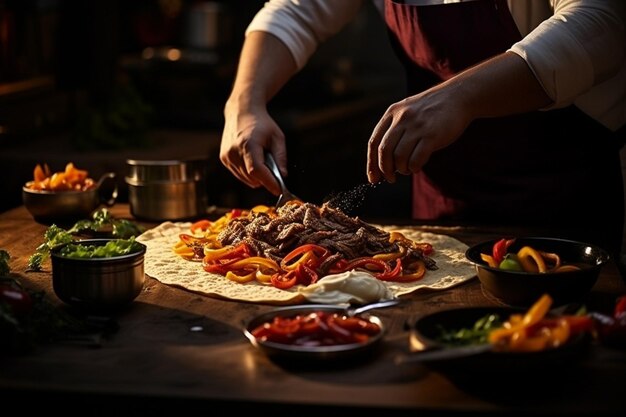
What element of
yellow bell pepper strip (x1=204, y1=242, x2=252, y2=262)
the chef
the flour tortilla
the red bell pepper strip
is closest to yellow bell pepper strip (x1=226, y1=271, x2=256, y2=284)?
the flour tortilla

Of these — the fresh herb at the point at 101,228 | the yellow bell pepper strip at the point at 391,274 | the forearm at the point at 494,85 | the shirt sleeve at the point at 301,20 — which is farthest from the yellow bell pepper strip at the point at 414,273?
the shirt sleeve at the point at 301,20

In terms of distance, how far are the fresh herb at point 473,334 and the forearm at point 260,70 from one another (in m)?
1.70

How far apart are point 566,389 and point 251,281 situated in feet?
3.65

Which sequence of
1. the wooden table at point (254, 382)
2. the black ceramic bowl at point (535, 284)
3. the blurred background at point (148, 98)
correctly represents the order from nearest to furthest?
the wooden table at point (254, 382)
the black ceramic bowl at point (535, 284)
the blurred background at point (148, 98)

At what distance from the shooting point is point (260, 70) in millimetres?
3756

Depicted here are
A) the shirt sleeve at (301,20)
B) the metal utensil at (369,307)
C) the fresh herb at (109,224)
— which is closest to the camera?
the metal utensil at (369,307)

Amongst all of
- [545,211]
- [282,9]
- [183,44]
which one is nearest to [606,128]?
[545,211]

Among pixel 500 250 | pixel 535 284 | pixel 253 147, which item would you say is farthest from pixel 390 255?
pixel 253 147

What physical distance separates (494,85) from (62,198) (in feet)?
5.30

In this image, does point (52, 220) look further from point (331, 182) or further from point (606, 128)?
point (331, 182)

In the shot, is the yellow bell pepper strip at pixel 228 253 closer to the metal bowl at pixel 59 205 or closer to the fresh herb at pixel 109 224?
the fresh herb at pixel 109 224

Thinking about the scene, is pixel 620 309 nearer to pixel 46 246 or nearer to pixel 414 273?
pixel 414 273

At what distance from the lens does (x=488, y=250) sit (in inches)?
109

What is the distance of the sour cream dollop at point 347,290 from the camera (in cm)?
257
